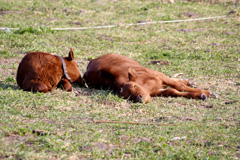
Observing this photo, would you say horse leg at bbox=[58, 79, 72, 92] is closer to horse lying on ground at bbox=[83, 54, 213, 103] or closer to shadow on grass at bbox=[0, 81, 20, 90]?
horse lying on ground at bbox=[83, 54, 213, 103]

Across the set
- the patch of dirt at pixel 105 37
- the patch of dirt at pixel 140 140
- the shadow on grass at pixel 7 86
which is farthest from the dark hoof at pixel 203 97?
the patch of dirt at pixel 105 37

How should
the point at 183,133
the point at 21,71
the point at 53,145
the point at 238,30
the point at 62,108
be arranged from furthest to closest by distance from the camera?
1. the point at 238,30
2. the point at 21,71
3. the point at 62,108
4. the point at 183,133
5. the point at 53,145

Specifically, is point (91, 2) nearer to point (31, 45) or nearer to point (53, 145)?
point (31, 45)

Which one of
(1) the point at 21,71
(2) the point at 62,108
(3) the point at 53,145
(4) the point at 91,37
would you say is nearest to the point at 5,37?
(4) the point at 91,37

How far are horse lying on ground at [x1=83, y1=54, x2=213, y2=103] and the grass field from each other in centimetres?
17

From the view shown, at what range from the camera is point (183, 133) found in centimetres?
528

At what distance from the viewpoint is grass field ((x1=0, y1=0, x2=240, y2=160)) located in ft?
15.3

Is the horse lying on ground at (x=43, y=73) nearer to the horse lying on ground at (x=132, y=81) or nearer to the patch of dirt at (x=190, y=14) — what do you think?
the horse lying on ground at (x=132, y=81)

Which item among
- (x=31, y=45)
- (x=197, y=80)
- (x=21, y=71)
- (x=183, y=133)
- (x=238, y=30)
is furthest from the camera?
(x=238, y=30)

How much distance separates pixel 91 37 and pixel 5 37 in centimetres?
243

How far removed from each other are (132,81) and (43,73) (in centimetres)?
157

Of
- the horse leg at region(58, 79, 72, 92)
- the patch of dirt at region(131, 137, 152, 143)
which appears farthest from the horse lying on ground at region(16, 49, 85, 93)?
the patch of dirt at region(131, 137, 152, 143)

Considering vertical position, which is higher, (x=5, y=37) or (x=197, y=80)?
(x=5, y=37)

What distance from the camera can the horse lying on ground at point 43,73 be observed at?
6.64 metres
